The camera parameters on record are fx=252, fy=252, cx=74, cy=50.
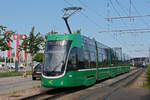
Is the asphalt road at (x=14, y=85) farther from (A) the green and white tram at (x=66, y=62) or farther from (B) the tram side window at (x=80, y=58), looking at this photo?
(B) the tram side window at (x=80, y=58)

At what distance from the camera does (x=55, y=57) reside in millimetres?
14016

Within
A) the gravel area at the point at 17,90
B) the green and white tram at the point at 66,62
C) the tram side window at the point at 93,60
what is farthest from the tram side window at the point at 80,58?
the gravel area at the point at 17,90

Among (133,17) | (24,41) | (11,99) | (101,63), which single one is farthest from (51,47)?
(24,41)

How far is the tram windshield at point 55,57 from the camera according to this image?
13.7 m

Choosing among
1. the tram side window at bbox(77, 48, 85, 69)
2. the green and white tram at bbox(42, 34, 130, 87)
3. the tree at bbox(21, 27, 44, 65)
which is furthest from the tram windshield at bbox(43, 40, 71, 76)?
the tree at bbox(21, 27, 44, 65)

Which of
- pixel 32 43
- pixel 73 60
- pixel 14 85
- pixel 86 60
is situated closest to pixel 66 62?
pixel 73 60

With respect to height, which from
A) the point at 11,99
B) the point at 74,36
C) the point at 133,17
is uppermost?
the point at 133,17

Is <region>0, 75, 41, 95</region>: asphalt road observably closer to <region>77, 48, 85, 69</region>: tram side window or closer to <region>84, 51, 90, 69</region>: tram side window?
<region>77, 48, 85, 69</region>: tram side window

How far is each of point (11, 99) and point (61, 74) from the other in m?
3.10

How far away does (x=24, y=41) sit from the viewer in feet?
120

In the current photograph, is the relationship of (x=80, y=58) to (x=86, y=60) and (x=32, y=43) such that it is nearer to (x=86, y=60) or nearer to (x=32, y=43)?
(x=86, y=60)

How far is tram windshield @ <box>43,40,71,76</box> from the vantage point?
13.7 metres

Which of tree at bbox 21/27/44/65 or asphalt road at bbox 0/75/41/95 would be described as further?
tree at bbox 21/27/44/65

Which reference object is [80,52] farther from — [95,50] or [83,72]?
[95,50]
